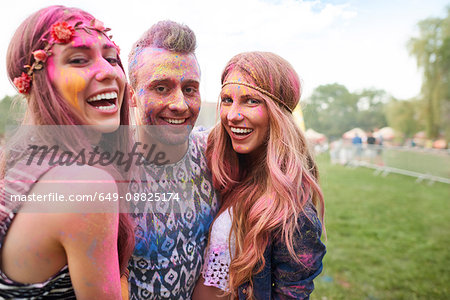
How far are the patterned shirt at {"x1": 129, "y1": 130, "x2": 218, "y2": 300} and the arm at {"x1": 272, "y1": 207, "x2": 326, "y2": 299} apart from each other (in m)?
A: 0.52

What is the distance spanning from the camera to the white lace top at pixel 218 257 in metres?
1.99

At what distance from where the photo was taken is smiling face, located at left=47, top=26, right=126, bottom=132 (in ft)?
4.48

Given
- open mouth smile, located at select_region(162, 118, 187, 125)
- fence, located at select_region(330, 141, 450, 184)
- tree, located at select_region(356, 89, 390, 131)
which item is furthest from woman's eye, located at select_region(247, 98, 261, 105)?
tree, located at select_region(356, 89, 390, 131)

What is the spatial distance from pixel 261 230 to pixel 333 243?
4.74 meters

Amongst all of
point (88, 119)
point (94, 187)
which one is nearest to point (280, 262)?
point (94, 187)

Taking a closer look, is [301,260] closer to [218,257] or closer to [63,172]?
[218,257]

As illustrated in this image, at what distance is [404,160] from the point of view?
12.6 metres

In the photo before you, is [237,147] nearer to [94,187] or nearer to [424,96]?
[94,187]

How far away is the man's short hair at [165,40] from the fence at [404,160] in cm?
1143

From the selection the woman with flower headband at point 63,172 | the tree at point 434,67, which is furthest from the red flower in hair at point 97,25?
the tree at point 434,67

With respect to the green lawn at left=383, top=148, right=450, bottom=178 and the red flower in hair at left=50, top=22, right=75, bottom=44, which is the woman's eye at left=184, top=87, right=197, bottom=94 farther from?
the green lawn at left=383, top=148, right=450, bottom=178

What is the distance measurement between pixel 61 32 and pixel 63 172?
0.62m

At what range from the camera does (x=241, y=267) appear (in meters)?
1.92

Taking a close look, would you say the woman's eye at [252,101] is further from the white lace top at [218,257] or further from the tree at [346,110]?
the tree at [346,110]
